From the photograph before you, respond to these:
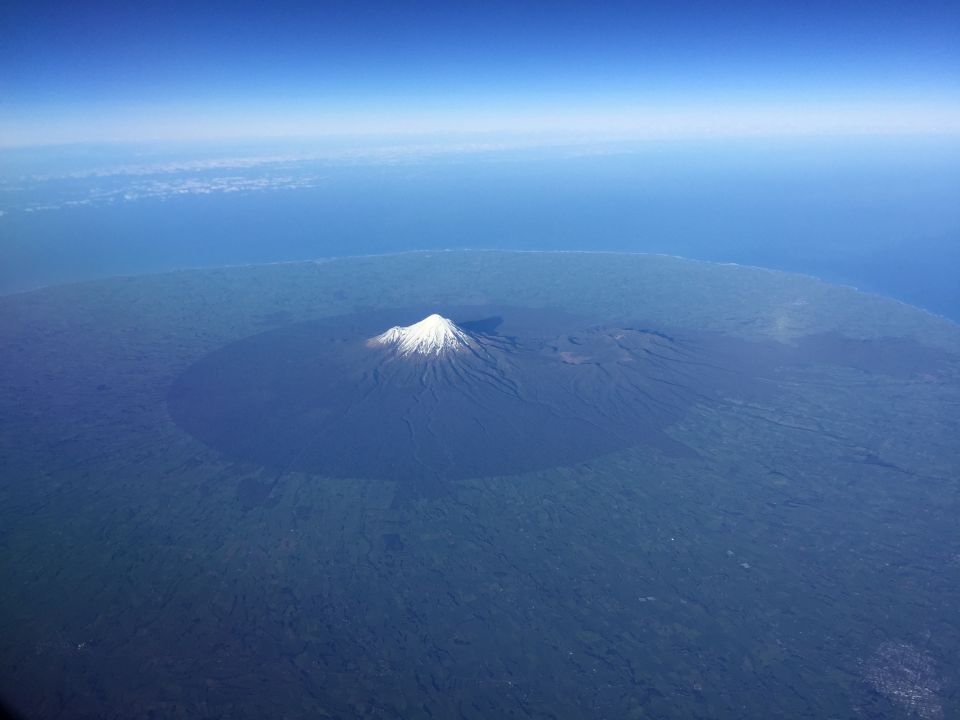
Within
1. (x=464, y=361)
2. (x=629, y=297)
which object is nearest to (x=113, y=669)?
(x=464, y=361)

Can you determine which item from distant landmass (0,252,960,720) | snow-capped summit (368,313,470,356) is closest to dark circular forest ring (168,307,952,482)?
distant landmass (0,252,960,720)

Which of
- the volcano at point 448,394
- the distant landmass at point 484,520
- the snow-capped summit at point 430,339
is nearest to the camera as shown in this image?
the distant landmass at point 484,520

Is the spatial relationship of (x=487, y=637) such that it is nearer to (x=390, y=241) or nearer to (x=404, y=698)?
(x=404, y=698)

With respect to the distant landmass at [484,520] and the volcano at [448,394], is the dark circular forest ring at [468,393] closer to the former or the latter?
the volcano at [448,394]

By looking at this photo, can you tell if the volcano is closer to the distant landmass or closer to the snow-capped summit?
the snow-capped summit

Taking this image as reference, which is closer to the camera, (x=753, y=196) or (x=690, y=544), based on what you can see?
(x=690, y=544)

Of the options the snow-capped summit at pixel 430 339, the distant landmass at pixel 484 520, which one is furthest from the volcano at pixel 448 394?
the distant landmass at pixel 484 520
